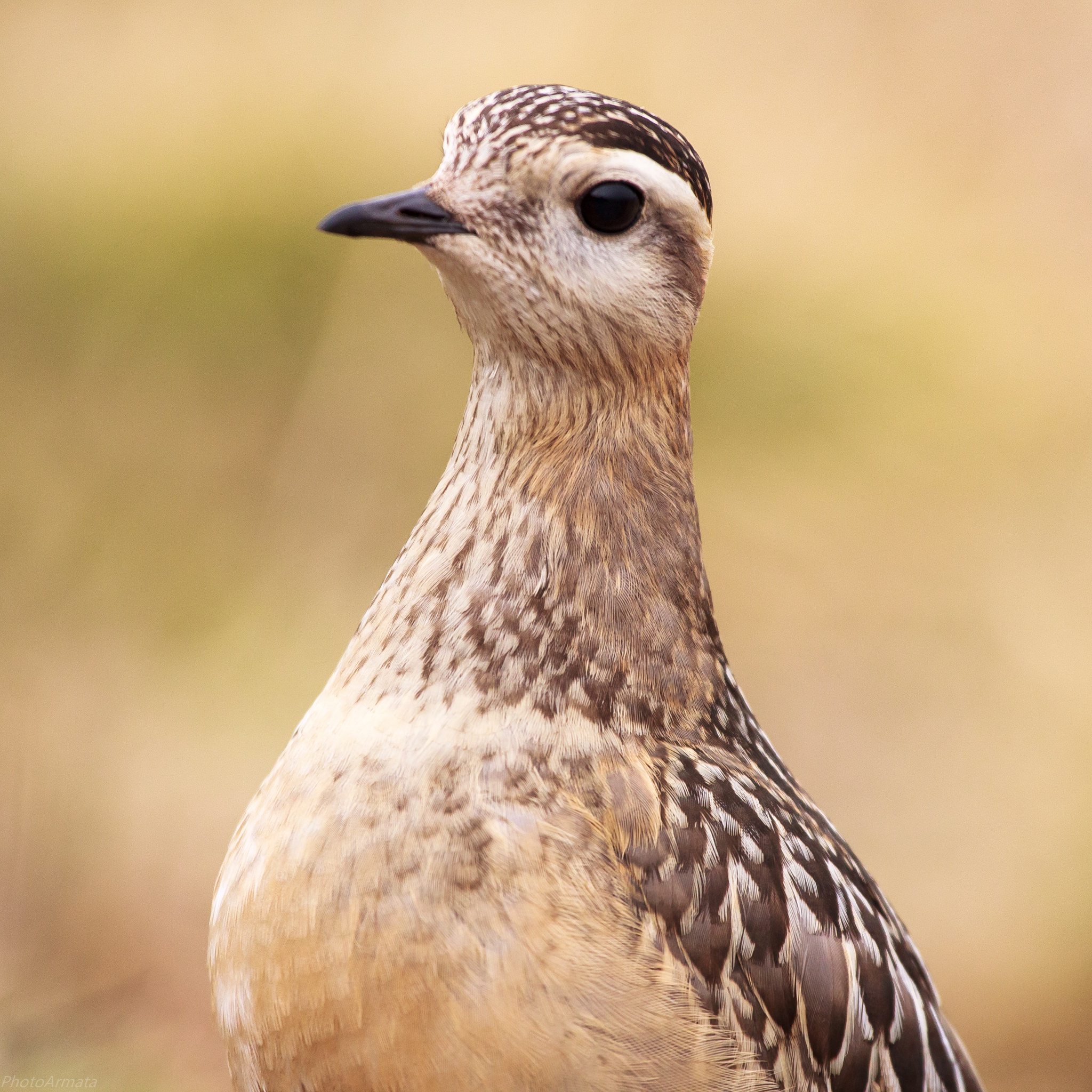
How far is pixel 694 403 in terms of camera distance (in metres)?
6.79

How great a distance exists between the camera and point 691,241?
2818 mm

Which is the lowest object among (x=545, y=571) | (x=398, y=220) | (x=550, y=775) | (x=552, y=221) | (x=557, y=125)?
(x=550, y=775)

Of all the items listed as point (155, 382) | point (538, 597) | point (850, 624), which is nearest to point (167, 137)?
point (155, 382)

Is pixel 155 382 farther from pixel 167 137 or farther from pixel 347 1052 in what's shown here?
pixel 347 1052

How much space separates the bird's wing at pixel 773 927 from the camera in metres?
2.62

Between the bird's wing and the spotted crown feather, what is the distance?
1245 mm

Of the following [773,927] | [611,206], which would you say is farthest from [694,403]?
[773,927]

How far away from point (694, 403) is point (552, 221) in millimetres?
4238

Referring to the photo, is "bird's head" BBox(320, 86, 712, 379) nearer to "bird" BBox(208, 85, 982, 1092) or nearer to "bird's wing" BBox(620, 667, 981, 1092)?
"bird" BBox(208, 85, 982, 1092)

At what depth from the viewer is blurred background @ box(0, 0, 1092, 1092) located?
20.1 feet

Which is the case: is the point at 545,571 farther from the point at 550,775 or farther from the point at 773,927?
the point at 773,927

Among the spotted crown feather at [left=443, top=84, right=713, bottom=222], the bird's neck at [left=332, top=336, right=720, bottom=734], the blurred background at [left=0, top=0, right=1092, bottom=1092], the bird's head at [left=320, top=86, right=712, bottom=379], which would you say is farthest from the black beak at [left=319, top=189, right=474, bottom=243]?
the blurred background at [left=0, top=0, right=1092, bottom=1092]

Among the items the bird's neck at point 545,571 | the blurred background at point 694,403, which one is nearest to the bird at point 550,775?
the bird's neck at point 545,571

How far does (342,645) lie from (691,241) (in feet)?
12.7
